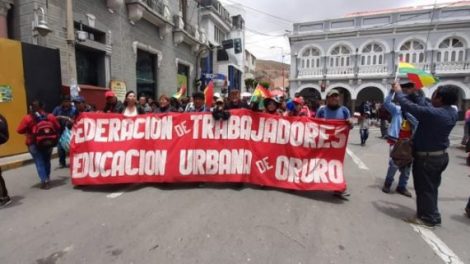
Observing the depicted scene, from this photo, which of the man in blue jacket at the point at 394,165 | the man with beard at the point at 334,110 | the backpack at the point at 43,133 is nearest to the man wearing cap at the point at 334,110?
the man with beard at the point at 334,110

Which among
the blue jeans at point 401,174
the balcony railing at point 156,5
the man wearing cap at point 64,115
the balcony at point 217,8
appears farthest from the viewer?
the balcony at point 217,8

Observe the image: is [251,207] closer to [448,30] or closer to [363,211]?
[363,211]

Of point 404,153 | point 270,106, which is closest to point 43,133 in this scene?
point 270,106

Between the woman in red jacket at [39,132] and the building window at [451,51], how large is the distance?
101 feet

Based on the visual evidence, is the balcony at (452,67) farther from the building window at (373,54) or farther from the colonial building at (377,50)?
the building window at (373,54)

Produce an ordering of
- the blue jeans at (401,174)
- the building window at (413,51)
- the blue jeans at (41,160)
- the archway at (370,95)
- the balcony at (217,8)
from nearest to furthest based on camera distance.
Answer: the blue jeans at (401,174) → the blue jeans at (41,160) → the balcony at (217,8) → the building window at (413,51) → the archway at (370,95)

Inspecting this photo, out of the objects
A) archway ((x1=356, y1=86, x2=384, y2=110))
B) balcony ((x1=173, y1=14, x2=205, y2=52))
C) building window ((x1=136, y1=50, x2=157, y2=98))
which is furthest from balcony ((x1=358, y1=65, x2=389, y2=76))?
building window ((x1=136, y1=50, x2=157, y2=98))

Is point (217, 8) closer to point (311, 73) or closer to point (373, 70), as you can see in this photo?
point (311, 73)

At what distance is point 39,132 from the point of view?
486 cm

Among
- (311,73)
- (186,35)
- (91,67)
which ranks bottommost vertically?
(91,67)

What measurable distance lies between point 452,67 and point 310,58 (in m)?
12.6

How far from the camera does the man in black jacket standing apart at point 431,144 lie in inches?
137

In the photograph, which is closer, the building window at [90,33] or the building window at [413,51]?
the building window at [90,33]

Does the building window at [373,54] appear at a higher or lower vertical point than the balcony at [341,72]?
higher
